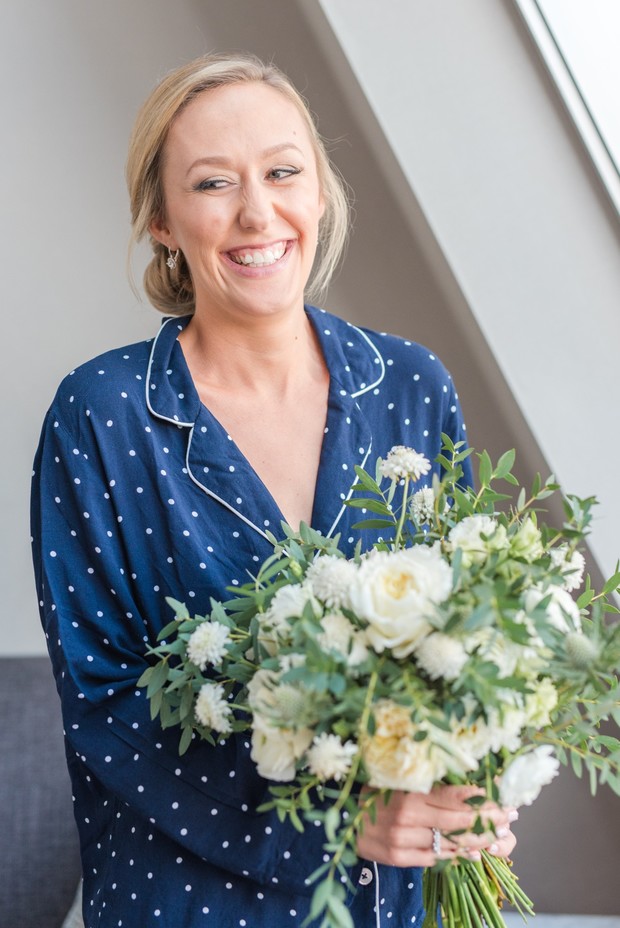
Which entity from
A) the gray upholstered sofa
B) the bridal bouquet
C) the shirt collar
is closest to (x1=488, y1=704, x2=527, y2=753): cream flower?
the bridal bouquet

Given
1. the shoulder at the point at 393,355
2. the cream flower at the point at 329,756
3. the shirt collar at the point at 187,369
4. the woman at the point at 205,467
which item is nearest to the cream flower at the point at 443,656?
the cream flower at the point at 329,756

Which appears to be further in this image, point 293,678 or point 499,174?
point 499,174

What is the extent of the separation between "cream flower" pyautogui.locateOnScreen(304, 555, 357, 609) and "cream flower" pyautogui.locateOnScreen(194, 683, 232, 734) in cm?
15

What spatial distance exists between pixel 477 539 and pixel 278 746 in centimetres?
29

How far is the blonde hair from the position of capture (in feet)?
5.13

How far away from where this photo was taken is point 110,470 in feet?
4.70

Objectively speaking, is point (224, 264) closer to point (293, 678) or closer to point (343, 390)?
point (343, 390)

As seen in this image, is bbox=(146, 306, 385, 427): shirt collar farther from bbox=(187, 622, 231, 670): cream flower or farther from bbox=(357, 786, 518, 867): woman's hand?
bbox=(357, 786, 518, 867): woman's hand

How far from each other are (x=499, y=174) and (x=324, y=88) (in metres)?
0.72

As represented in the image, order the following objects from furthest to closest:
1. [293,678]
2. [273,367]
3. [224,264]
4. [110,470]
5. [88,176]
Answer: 1. [88,176]
2. [273,367]
3. [224,264]
4. [110,470]
5. [293,678]

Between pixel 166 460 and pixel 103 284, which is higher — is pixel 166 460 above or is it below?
below

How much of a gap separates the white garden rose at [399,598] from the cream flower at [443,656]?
0.02m

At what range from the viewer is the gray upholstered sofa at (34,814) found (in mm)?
2057

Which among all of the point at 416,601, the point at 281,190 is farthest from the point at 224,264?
the point at 416,601
